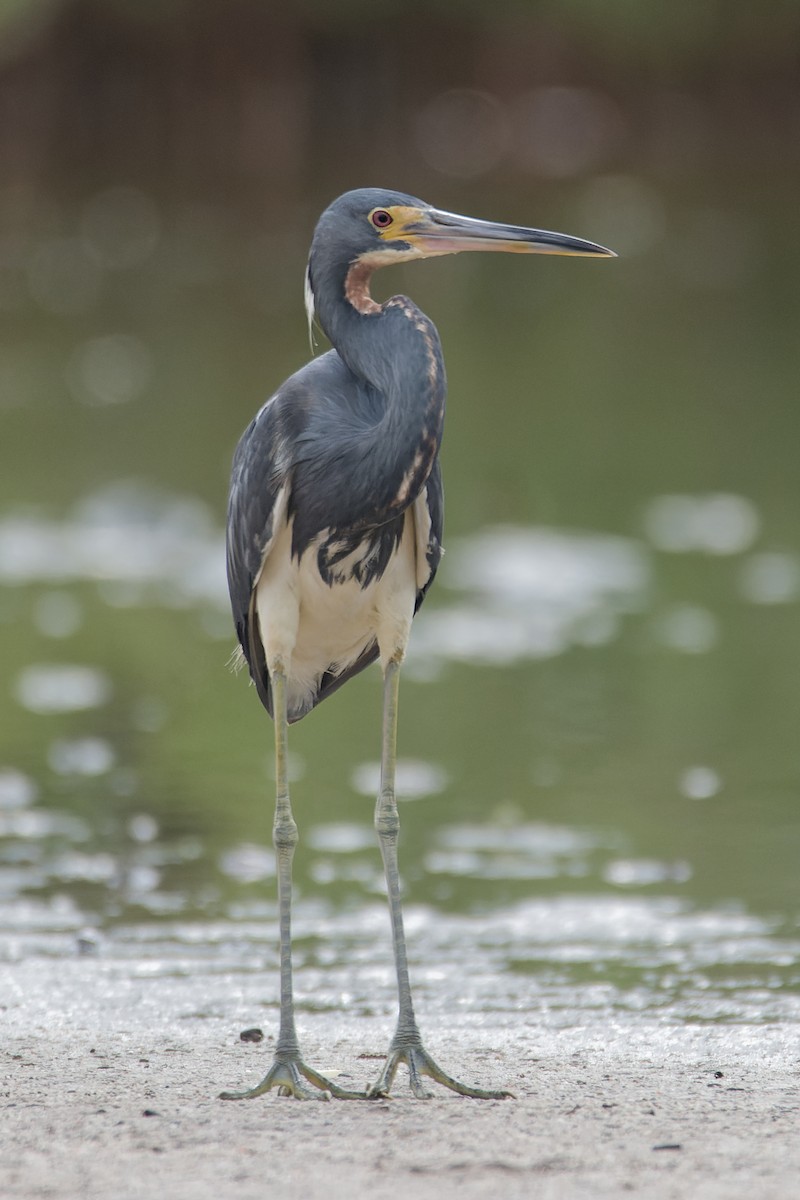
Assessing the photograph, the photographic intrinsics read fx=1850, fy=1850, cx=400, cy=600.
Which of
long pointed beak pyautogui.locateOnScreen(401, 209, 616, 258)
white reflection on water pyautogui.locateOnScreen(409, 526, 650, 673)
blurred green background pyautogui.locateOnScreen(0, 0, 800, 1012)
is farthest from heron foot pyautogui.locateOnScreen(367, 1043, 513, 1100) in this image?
white reflection on water pyautogui.locateOnScreen(409, 526, 650, 673)

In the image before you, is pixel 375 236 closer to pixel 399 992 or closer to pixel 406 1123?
→ pixel 399 992

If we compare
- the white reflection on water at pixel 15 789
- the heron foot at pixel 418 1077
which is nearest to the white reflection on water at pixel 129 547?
the white reflection on water at pixel 15 789

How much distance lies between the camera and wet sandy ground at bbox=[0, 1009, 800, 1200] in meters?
3.86

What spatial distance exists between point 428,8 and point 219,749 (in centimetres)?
2751

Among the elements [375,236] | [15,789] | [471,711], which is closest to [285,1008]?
[375,236]

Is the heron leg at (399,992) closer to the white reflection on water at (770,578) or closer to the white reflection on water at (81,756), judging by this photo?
the white reflection on water at (81,756)

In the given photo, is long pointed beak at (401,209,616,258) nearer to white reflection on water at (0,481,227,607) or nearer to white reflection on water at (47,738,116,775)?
white reflection on water at (47,738,116,775)

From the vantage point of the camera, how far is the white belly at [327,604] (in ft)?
16.3

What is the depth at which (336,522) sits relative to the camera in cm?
479

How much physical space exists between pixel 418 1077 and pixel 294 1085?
33 cm

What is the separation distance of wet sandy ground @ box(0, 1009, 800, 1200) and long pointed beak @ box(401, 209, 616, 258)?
2.17 meters

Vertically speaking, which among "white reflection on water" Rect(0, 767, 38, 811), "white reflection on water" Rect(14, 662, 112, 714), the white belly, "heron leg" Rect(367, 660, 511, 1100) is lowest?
"heron leg" Rect(367, 660, 511, 1100)

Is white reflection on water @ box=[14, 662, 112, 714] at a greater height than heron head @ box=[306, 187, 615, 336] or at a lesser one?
lesser

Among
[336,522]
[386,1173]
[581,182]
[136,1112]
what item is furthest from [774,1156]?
[581,182]
